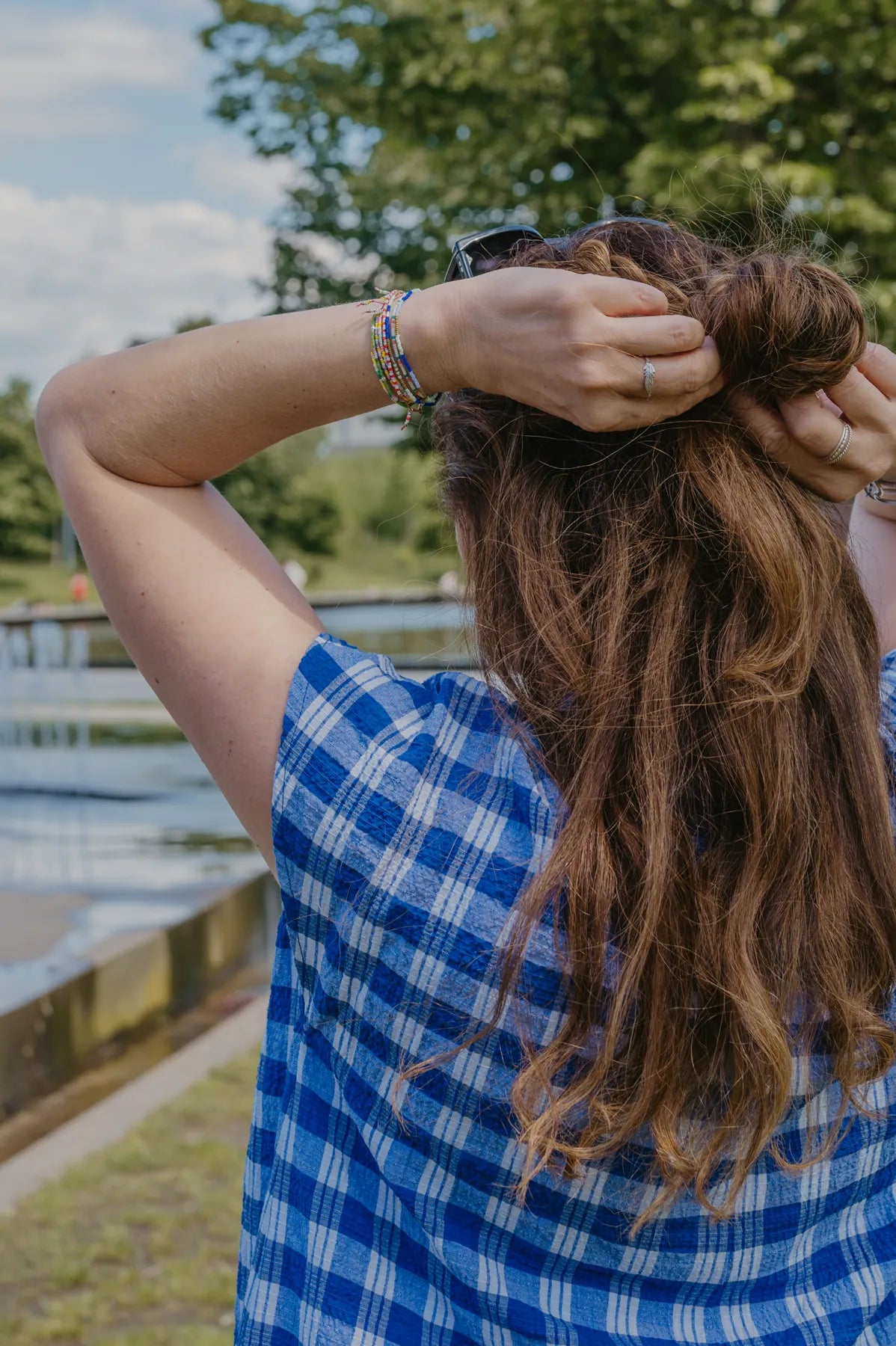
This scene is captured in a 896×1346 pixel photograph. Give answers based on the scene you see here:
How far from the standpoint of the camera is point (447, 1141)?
100 centimetres

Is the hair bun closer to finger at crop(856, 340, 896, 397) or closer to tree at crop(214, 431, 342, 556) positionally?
finger at crop(856, 340, 896, 397)

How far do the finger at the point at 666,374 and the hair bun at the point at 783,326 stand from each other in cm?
3

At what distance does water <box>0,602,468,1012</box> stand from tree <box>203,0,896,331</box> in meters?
3.71

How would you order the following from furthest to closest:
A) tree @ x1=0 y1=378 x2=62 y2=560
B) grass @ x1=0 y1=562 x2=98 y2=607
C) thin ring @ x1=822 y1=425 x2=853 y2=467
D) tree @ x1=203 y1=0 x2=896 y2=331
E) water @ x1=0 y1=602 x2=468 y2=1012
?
tree @ x1=0 y1=378 x2=62 y2=560 → grass @ x1=0 y1=562 x2=98 y2=607 → tree @ x1=203 y1=0 x2=896 y2=331 → water @ x1=0 y1=602 x2=468 y2=1012 → thin ring @ x1=822 y1=425 x2=853 y2=467

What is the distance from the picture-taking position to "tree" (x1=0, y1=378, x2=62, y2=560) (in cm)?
4869

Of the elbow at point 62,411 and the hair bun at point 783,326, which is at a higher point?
the hair bun at point 783,326

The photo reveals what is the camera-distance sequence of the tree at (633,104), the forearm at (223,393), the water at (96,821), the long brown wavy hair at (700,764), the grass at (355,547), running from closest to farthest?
the long brown wavy hair at (700,764)
the forearm at (223,393)
the water at (96,821)
the tree at (633,104)
the grass at (355,547)

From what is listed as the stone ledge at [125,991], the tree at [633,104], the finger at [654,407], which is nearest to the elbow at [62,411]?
the finger at [654,407]

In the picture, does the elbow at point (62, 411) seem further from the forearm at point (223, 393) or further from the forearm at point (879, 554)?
the forearm at point (879, 554)

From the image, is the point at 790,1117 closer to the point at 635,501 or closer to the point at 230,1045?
the point at 635,501

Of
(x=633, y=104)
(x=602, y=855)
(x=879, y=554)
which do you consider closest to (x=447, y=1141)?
(x=602, y=855)

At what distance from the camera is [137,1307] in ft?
9.82

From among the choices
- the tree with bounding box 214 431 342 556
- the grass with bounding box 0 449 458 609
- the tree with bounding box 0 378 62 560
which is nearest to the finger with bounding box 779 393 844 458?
the grass with bounding box 0 449 458 609

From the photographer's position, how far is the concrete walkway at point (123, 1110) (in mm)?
3581
